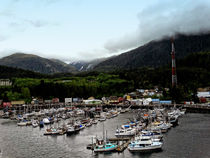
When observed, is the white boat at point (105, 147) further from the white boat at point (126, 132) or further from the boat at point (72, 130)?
the boat at point (72, 130)

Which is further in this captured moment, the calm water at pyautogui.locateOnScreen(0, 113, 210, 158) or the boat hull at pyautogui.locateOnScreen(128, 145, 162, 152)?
the boat hull at pyautogui.locateOnScreen(128, 145, 162, 152)

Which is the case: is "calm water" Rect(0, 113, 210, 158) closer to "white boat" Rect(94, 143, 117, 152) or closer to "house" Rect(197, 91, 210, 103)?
"white boat" Rect(94, 143, 117, 152)

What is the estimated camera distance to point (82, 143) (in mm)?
41938

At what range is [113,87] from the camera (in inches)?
4862

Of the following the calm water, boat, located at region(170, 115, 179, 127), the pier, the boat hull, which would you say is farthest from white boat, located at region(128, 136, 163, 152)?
the pier

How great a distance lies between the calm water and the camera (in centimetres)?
3538

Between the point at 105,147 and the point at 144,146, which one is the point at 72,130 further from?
the point at 144,146

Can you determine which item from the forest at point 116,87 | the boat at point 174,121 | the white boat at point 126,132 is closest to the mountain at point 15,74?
the forest at point 116,87

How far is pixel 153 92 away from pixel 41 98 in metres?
44.2

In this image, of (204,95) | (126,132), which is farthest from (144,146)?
(204,95)

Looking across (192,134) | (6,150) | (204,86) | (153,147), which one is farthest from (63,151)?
(204,86)

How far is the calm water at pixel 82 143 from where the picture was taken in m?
35.4

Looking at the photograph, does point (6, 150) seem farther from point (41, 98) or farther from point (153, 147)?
point (41, 98)

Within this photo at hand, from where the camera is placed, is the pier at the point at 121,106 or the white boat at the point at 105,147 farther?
the pier at the point at 121,106
